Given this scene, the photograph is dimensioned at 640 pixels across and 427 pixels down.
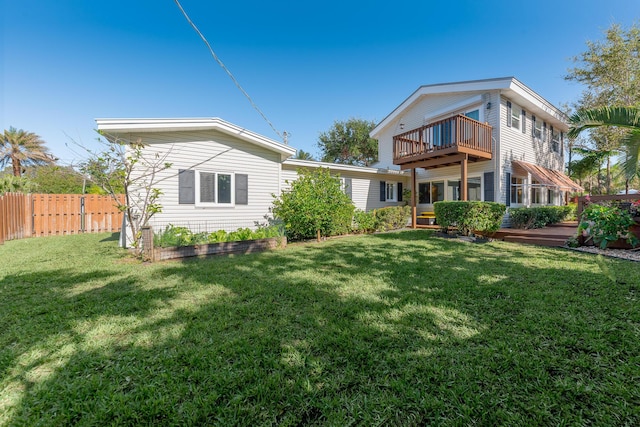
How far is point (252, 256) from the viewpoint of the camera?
21.8 ft

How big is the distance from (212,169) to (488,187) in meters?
11.7

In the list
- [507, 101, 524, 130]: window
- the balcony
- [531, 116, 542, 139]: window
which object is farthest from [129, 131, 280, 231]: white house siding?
[531, 116, 542, 139]: window

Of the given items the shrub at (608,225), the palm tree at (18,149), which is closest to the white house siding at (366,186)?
the shrub at (608,225)

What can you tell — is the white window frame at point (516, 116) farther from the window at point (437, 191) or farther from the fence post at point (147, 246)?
the fence post at point (147, 246)

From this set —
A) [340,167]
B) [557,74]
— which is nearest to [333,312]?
[340,167]

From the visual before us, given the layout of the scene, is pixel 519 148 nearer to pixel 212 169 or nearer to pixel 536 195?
pixel 536 195

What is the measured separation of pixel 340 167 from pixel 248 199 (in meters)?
4.79

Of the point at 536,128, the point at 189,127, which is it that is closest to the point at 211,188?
the point at 189,127

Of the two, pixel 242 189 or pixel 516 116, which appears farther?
pixel 516 116

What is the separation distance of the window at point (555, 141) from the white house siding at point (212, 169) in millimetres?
15623

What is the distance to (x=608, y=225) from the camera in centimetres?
655

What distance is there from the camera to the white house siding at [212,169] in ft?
27.2

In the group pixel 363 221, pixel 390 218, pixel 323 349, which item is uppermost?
pixel 390 218

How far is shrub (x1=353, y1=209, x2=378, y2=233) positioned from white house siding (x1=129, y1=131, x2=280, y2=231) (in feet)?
11.7
